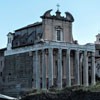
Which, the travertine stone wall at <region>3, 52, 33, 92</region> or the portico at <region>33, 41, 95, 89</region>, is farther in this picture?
the travertine stone wall at <region>3, 52, 33, 92</region>

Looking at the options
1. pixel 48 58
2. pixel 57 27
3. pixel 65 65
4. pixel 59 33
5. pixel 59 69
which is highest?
pixel 57 27

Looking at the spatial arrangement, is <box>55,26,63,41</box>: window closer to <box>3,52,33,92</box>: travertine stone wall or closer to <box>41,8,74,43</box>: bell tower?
<box>41,8,74,43</box>: bell tower

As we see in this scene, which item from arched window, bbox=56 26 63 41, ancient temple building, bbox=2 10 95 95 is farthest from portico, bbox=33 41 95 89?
arched window, bbox=56 26 63 41

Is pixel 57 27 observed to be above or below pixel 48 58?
above

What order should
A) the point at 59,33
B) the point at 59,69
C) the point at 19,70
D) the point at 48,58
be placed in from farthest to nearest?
the point at 19,70, the point at 59,33, the point at 48,58, the point at 59,69

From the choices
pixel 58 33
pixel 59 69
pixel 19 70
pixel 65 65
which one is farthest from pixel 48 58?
pixel 19 70

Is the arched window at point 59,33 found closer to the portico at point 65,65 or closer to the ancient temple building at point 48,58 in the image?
the ancient temple building at point 48,58

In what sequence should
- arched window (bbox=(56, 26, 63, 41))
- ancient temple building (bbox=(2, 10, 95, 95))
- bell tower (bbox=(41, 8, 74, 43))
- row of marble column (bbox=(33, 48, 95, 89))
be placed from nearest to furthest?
row of marble column (bbox=(33, 48, 95, 89)) → ancient temple building (bbox=(2, 10, 95, 95)) → bell tower (bbox=(41, 8, 74, 43)) → arched window (bbox=(56, 26, 63, 41))

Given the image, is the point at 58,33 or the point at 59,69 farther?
the point at 58,33

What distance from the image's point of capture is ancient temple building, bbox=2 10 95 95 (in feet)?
199

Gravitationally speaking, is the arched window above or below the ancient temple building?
above

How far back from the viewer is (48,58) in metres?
60.7

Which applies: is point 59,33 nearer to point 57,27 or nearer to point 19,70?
point 57,27

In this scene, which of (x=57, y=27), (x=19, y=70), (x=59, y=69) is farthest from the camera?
(x=19, y=70)
